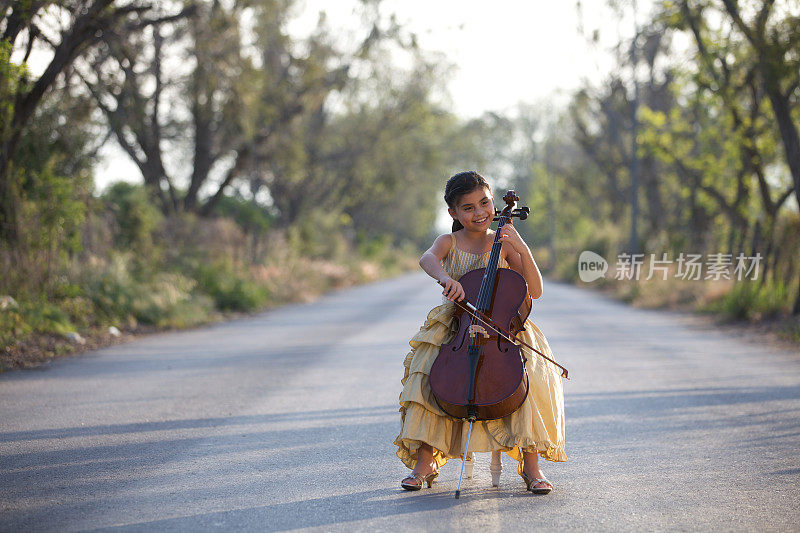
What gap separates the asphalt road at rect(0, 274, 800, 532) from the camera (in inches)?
169

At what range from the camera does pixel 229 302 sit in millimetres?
19703

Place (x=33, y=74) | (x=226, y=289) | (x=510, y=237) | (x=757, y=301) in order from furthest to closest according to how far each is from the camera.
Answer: (x=226, y=289) → (x=757, y=301) → (x=33, y=74) → (x=510, y=237)

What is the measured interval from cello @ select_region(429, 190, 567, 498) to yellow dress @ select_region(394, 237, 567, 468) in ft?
0.44

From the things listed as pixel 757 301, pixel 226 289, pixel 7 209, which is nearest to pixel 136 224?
pixel 226 289

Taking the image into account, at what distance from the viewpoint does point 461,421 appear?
4676 millimetres

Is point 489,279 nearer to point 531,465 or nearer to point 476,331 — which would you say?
point 476,331

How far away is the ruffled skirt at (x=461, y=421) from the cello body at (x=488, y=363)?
15 centimetres

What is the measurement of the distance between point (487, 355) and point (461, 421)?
1.57 feet

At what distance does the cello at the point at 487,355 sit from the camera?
4.34 m

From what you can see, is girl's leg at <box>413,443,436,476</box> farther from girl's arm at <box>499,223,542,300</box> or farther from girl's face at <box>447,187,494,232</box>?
girl's face at <box>447,187,494,232</box>

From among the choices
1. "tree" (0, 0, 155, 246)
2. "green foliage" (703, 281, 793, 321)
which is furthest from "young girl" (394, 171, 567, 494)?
"green foliage" (703, 281, 793, 321)

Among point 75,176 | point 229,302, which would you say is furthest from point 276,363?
point 229,302

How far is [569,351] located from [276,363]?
12.7ft

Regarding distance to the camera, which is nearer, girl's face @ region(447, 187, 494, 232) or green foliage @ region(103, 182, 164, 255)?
girl's face @ region(447, 187, 494, 232)
